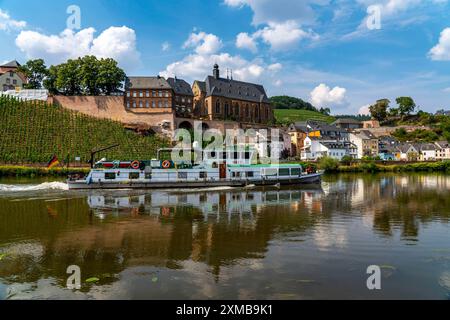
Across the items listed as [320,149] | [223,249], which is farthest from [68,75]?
[223,249]

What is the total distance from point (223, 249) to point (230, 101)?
88.5 meters

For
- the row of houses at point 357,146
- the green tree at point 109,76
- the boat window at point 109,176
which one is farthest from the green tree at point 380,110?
the boat window at point 109,176

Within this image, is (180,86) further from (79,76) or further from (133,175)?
(133,175)

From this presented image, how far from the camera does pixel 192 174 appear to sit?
131ft

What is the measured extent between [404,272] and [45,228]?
53.5 ft

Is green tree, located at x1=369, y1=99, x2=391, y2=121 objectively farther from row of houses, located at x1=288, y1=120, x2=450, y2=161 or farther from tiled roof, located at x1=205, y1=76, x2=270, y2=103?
tiled roof, located at x1=205, y1=76, x2=270, y2=103

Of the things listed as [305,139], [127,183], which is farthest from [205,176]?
[305,139]

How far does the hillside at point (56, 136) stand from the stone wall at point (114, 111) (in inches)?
67.5

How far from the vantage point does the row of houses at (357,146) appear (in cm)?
9512

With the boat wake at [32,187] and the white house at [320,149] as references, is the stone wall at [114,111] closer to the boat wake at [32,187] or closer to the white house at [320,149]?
the white house at [320,149]

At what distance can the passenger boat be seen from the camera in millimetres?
37875

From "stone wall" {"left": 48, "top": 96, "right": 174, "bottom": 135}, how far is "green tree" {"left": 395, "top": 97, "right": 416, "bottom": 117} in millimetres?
96265

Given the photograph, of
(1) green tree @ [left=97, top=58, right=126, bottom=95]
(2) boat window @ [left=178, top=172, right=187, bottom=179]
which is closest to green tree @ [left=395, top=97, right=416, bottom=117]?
(1) green tree @ [left=97, top=58, right=126, bottom=95]
